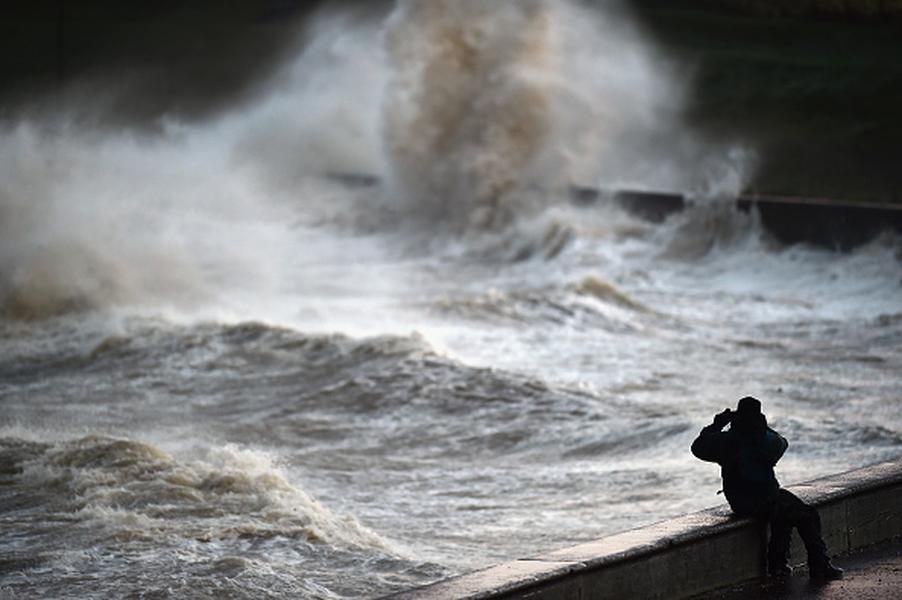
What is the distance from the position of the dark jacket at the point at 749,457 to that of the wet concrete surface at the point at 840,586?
30cm

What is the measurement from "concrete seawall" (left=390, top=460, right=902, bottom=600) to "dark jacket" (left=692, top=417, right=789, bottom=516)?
109mm

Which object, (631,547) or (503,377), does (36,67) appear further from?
(631,547)

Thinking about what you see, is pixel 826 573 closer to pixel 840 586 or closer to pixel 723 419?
pixel 840 586

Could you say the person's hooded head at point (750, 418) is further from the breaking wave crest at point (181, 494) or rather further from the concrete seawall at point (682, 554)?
the breaking wave crest at point (181, 494)

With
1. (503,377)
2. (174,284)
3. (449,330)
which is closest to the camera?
(503,377)

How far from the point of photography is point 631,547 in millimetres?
6781

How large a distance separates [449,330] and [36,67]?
2896 cm

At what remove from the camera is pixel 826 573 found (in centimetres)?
731

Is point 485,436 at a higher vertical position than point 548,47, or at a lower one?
lower

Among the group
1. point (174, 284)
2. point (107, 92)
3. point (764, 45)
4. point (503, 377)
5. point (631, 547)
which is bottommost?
point (631, 547)

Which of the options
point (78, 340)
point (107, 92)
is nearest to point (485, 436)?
point (78, 340)

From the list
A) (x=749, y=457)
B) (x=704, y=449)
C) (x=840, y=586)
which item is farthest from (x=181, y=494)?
(x=840, y=586)

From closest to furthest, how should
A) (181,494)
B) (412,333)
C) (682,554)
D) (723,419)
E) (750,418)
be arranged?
1. (682,554)
2. (750,418)
3. (723,419)
4. (181,494)
5. (412,333)

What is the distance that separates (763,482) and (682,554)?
571 mm
